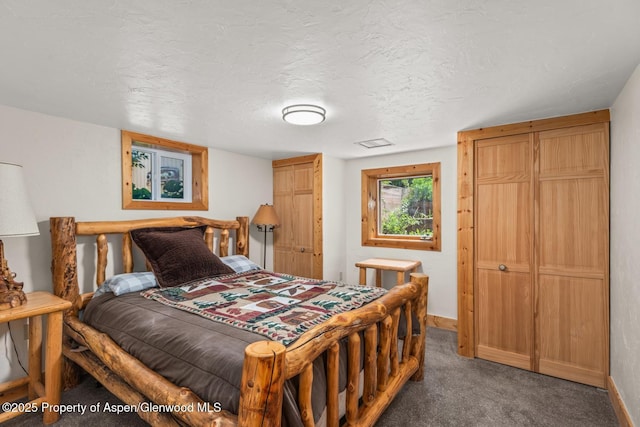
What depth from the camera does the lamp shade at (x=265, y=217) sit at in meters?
3.95

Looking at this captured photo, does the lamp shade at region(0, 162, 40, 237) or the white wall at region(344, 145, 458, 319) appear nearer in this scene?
the lamp shade at region(0, 162, 40, 237)

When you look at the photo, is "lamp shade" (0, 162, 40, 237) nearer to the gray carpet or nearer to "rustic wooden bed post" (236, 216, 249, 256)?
the gray carpet

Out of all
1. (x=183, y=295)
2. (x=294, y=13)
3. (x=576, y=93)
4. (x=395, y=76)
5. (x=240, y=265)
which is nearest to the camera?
(x=294, y=13)

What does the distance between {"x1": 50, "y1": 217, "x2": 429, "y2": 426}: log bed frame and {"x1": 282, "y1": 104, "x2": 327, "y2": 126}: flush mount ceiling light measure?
1.39 metres

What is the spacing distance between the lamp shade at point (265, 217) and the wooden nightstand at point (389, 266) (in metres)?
1.20

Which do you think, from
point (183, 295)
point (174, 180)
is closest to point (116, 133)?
point (174, 180)

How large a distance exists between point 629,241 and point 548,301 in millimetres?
895

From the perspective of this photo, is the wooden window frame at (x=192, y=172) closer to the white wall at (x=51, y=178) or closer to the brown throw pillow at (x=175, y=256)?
the white wall at (x=51, y=178)

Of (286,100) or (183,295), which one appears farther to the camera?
(183,295)

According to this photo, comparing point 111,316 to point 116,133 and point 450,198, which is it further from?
point 450,198

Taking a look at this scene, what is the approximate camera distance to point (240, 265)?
328 cm

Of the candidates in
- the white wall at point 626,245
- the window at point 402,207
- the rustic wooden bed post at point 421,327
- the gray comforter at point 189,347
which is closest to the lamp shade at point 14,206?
the gray comforter at point 189,347

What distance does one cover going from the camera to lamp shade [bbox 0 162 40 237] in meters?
1.92

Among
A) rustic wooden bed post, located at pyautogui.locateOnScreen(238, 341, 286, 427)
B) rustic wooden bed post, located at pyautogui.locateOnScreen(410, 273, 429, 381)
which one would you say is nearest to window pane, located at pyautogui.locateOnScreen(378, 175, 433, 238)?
rustic wooden bed post, located at pyautogui.locateOnScreen(410, 273, 429, 381)
